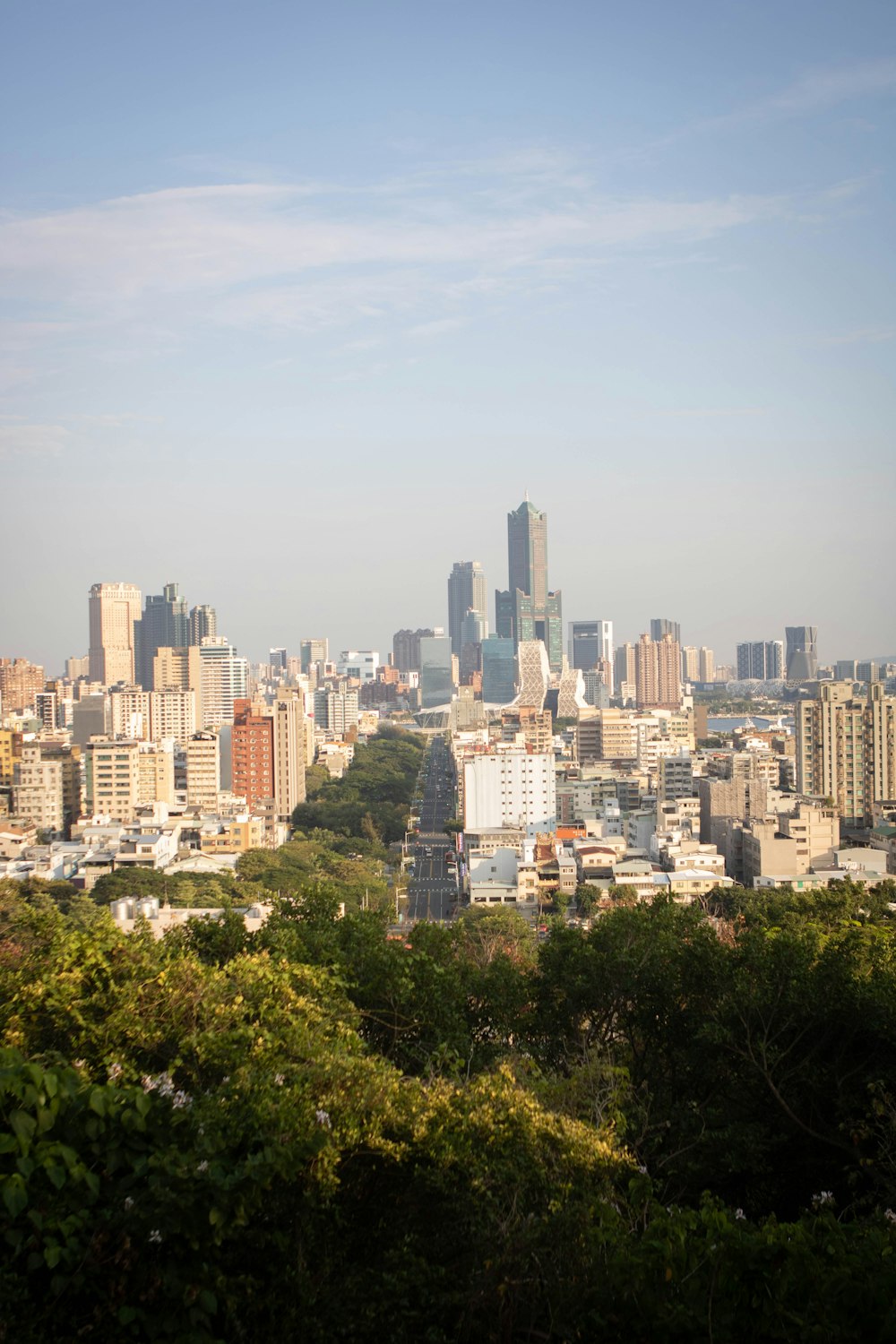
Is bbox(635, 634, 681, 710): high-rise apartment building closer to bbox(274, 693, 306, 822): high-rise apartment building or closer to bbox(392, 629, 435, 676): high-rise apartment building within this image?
bbox(392, 629, 435, 676): high-rise apartment building

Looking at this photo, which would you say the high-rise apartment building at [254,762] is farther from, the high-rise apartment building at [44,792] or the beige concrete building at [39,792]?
the beige concrete building at [39,792]

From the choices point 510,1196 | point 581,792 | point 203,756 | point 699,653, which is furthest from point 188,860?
point 699,653

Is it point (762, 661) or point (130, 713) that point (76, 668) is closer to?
point (130, 713)

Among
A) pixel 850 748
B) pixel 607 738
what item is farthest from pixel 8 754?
pixel 850 748

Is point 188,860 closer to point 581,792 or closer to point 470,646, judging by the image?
point 581,792

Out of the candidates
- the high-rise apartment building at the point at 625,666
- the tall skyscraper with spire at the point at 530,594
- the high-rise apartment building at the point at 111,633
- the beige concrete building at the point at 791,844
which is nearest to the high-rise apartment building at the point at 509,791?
the beige concrete building at the point at 791,844

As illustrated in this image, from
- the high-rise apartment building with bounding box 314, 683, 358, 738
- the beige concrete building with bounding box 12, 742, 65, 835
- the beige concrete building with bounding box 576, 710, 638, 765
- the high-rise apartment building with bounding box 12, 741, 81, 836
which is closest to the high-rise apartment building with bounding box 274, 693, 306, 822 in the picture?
the high-rise apartment building with bounding box 12, 741, 81, 836
